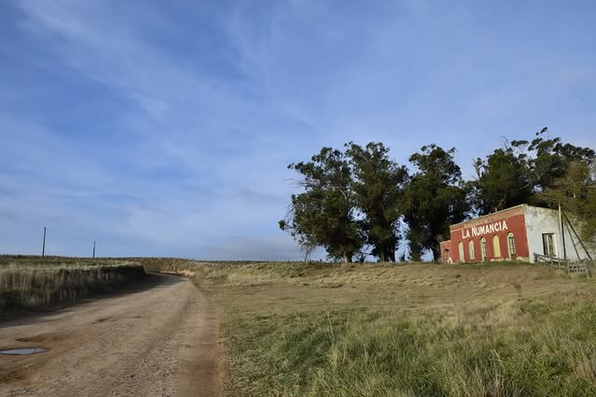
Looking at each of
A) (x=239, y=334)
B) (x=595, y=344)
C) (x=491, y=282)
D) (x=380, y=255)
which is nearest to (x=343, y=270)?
(x=380, y=255)

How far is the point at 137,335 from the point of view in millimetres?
11539

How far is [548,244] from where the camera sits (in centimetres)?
3622

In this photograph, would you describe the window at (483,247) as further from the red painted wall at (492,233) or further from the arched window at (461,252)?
the arched window at (461,252)

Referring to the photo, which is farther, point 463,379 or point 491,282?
point 491,282

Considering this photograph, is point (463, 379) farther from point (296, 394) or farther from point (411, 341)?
point (411, 341)

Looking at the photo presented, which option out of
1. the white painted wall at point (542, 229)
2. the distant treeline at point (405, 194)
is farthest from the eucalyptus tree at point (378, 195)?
the white painted wall at point (542, 229)

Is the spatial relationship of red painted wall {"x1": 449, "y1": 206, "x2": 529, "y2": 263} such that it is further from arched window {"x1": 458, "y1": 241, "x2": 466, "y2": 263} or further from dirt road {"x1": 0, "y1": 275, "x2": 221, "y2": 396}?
dirt road {"x1": 0, "y1": 275, "x2": 221, "y2": 396}

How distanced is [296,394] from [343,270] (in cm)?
4000

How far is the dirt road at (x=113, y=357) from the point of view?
6.66 metres

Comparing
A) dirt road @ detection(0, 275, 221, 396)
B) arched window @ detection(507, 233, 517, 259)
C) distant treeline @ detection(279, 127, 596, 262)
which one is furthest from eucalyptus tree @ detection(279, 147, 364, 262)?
dirt road @ detection(0, 275, 221, 396)

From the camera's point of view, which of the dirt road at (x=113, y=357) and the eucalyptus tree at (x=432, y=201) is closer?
the dirt road at (x=113, y=357)

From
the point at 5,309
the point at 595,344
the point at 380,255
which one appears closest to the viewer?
the point at 595,344

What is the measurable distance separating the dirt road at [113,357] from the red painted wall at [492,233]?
30.8m

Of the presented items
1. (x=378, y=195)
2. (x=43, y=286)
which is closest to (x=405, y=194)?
(x=378, y=195)
